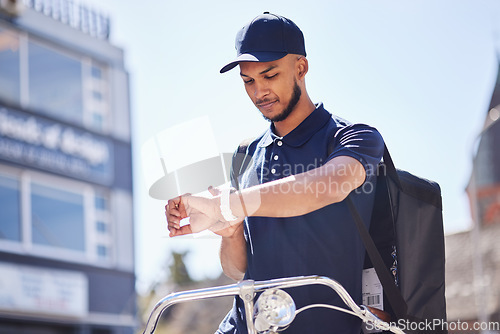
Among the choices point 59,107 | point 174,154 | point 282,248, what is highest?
point 59,107

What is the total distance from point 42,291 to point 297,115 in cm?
1745

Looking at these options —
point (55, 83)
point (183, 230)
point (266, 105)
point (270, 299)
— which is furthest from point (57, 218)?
point (270, 299)

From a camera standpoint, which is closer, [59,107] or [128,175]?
[59,107]

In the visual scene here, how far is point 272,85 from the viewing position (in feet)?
7.94

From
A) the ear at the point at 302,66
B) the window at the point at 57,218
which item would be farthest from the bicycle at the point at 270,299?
the window at the point at 57,218

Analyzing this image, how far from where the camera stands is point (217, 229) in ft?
7.64

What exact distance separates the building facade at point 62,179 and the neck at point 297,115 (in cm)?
1661

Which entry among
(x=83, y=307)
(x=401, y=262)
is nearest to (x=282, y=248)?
(x=401, y=262)

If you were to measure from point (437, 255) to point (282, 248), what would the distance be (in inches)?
19.4

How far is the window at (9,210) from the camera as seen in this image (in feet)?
61.1

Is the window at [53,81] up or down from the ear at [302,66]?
up

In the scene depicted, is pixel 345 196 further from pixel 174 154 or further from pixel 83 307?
pixel 83 307

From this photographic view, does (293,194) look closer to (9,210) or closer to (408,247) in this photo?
(408,247)

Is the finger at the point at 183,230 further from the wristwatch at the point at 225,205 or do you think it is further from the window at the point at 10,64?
the window at the point at 10,64
